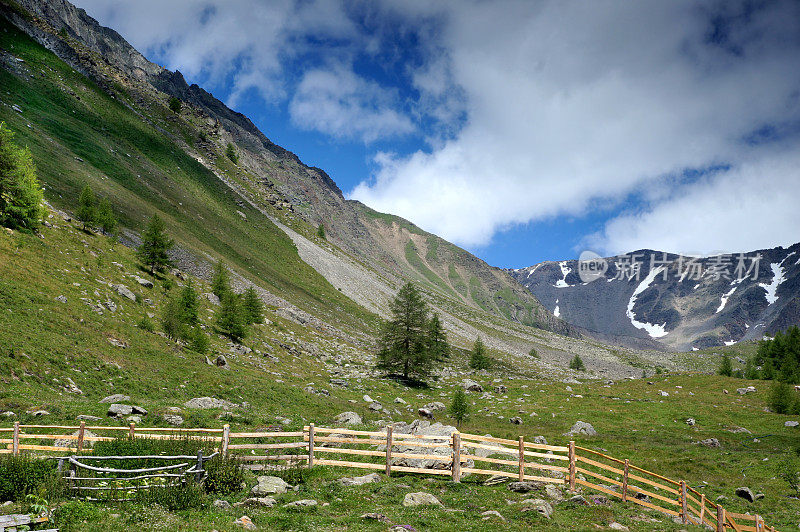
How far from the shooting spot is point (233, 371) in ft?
130

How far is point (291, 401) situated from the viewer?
3519 cm

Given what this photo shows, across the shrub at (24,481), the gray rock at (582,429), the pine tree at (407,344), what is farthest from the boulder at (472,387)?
the shrub at (24,481)

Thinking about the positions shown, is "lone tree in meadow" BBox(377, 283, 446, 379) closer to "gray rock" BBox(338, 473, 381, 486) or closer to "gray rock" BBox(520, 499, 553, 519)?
"gray rock" BBox(338, 473, 381, 486)

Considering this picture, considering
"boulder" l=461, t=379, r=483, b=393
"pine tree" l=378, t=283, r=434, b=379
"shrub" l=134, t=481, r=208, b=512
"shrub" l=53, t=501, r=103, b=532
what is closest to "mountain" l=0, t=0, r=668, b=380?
"pine tree" l=378, t=283, r=434, b=379

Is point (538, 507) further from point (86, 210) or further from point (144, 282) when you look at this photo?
point (86, 210)

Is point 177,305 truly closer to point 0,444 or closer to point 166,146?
point 0,444

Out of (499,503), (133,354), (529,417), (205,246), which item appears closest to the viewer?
(499,503)

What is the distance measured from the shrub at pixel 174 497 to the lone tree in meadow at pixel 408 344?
44736 mm

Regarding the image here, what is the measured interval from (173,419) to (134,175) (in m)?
90.8

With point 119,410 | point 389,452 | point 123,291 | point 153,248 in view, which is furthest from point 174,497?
point 153,248

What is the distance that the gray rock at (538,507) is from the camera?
1405 centimetres

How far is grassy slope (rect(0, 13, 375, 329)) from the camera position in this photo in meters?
73.2

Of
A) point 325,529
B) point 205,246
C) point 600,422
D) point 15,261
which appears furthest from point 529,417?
point 205,246

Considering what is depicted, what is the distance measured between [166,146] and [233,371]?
116243 millimetres
